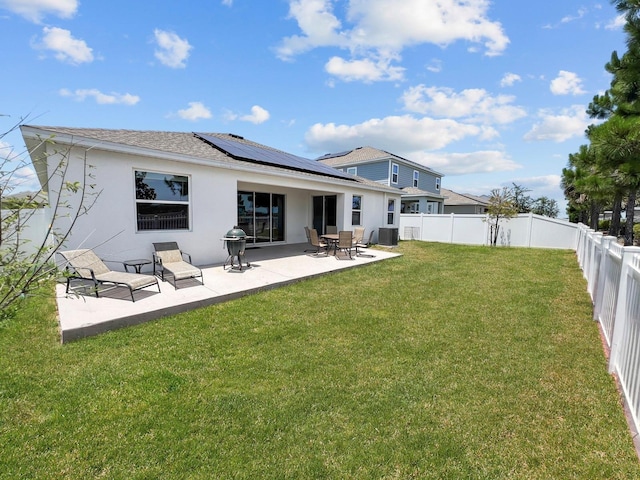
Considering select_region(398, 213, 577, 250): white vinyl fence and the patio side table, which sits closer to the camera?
the patio side table

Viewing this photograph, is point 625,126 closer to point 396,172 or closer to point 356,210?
point 356,210

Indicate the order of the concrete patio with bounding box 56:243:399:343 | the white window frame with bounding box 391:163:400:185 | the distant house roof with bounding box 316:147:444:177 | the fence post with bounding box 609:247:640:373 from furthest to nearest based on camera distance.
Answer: the distant house roof with bounding box 316:147:444:177 < the white window frame with bounding box 391:163:400:185 < the concrete patio with bounding box 56:243:399:343 < the fence post with bounding box 609:247:640:373

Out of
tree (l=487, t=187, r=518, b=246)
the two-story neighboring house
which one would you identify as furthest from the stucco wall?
the two-story neighboring house

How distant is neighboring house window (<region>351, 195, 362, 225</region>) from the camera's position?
13938 millimetres

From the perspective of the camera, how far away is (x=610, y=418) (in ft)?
8.64

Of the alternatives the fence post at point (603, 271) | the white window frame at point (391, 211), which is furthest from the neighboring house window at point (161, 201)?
the white window frame at point (391, 211)

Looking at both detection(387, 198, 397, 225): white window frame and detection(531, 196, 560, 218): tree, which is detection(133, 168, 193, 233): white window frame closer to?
detection(387, 198, 397, 225): white window frame

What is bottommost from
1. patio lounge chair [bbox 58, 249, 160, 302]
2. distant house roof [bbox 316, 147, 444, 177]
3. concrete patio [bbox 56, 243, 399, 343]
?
concrete patio [bbox 56, 243, 399, 343]

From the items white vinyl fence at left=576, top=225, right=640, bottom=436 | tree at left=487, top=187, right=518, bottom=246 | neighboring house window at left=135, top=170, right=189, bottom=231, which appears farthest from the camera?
tree at left=487, top=187, right=518, bottom=246

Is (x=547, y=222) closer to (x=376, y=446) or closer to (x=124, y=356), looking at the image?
(x=376, y=446)

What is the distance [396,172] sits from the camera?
24.0 m

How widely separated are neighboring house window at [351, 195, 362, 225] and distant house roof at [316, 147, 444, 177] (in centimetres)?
1033

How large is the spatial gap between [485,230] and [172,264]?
16245 millimetres

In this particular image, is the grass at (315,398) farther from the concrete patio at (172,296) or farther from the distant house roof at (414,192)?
the distant house roof at (414,192)
